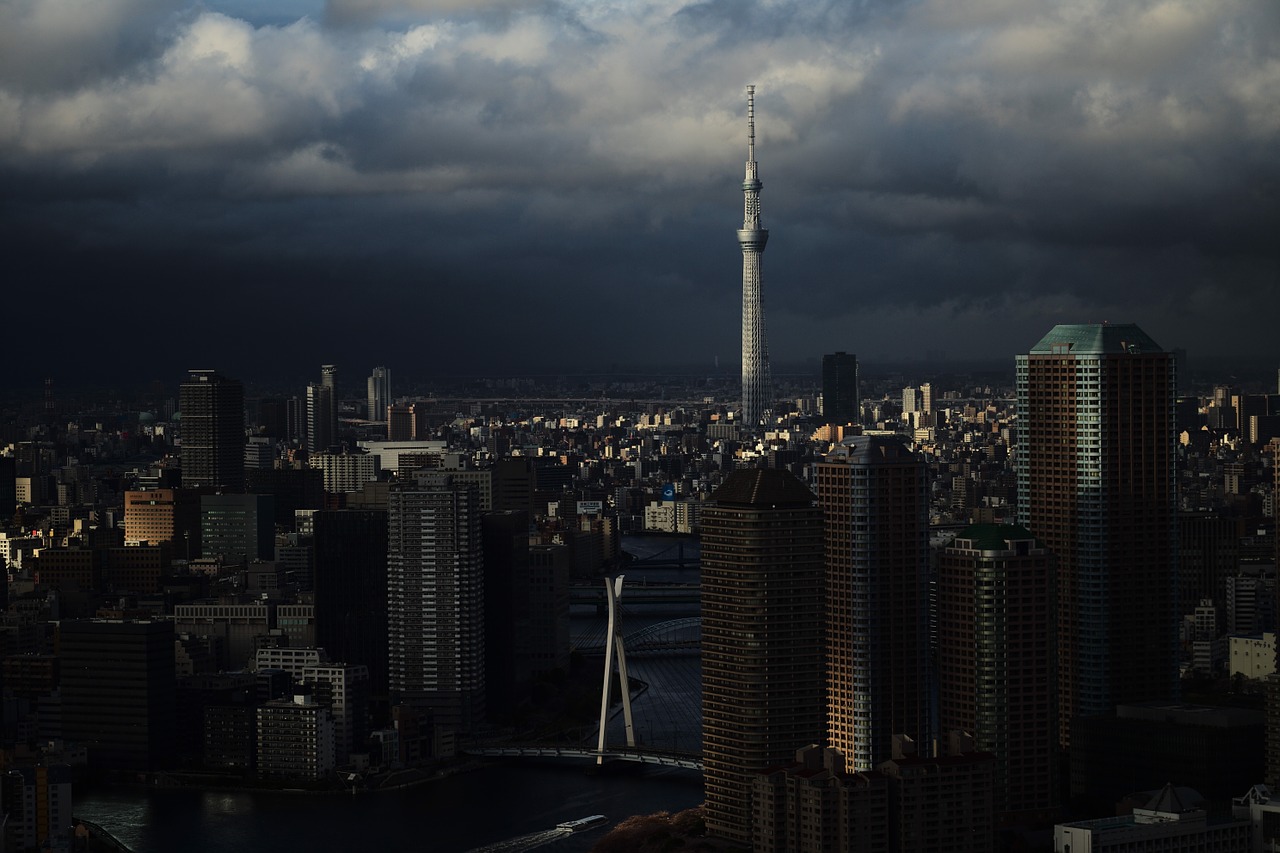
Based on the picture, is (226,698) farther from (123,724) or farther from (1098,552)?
(1098,552)

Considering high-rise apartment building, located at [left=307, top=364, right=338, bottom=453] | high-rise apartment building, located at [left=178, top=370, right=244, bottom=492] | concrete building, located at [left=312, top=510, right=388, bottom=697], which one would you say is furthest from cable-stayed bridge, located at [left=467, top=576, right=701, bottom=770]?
high-rise apartment building, located at [left=307, top=364, right=338, bottom=453]

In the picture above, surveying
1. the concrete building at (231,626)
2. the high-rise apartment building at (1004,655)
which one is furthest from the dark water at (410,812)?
the concrete building at (231,626)

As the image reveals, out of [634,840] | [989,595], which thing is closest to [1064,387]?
[989,595]

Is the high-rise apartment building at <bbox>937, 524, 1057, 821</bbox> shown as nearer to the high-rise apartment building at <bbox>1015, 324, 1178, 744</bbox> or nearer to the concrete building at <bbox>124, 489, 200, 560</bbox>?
the high-rise apartment building at <bbox>1015, 324, 1178, 744</bbox>

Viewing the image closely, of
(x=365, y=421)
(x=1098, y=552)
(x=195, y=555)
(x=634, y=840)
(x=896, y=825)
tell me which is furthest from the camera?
(x=365, y=421)

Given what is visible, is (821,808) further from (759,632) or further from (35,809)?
(35,809)

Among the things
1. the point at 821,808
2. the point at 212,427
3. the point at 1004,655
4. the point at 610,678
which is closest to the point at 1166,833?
the point at 821,808
